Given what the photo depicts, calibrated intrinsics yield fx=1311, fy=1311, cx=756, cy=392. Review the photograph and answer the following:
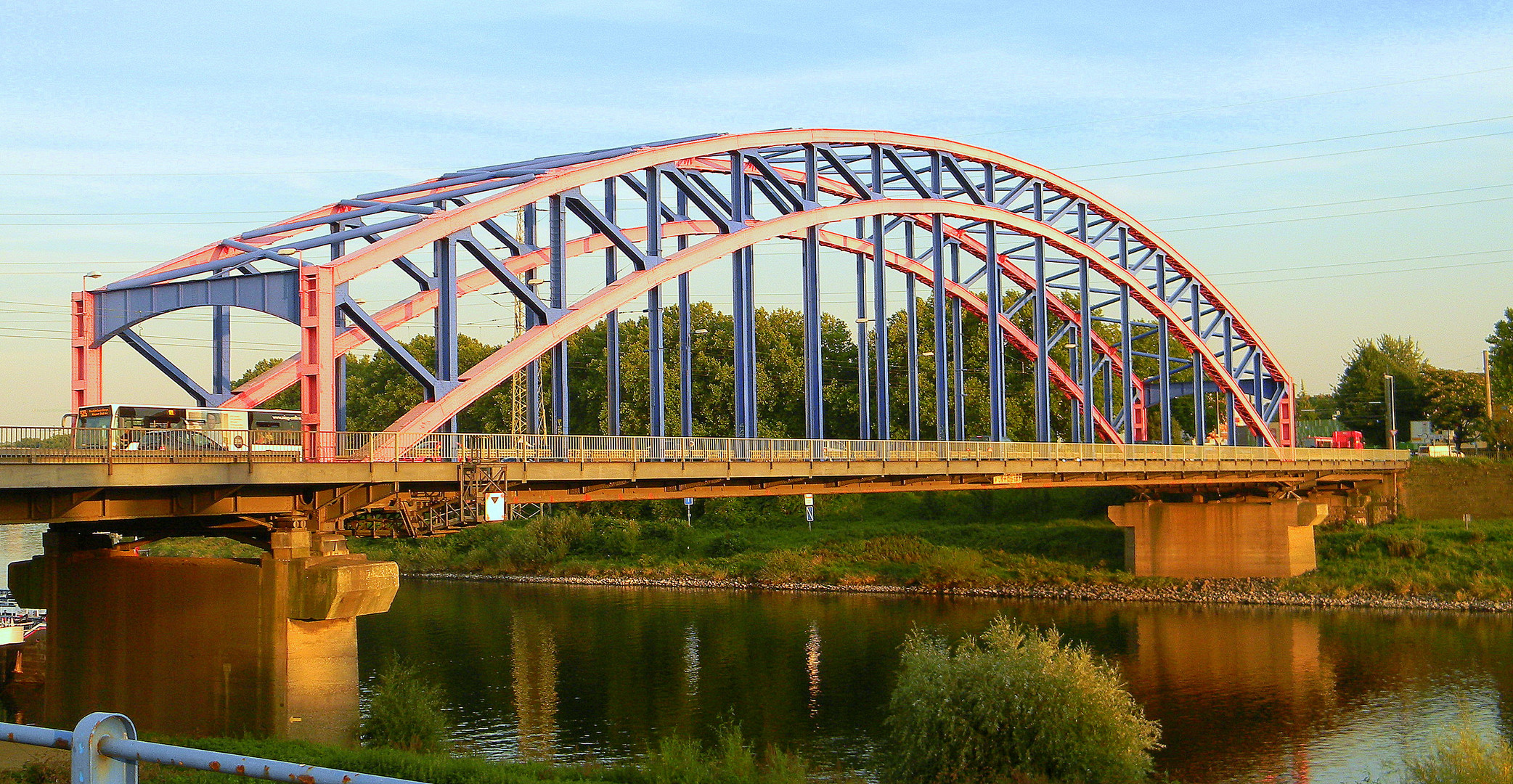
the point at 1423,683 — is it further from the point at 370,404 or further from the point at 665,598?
the point at 370,404

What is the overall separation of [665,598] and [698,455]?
90.5 feet

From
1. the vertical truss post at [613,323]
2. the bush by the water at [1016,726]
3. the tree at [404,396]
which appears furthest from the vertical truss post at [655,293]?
the tree at [404,396]

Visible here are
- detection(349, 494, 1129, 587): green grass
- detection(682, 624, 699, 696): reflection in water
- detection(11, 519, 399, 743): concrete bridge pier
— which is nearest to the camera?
detection(11, 519, 399, 743): concrete bridge pier

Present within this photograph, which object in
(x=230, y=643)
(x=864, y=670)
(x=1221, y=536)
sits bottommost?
(x=864, y=670)

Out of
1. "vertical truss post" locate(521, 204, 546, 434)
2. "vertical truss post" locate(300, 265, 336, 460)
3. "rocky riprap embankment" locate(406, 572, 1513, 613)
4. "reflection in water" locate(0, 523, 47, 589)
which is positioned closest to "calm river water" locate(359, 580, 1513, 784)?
"rocky riprap embankment" locate(406, 572, 1513, 613)

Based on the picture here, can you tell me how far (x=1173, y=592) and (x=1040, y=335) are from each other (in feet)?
39.8

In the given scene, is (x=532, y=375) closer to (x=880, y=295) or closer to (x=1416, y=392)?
(x=880, y=295)

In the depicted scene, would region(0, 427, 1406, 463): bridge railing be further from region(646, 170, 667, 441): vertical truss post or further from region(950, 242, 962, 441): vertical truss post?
region(950, 242, 962, 441): vertical truss post

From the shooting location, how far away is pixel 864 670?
121 feet

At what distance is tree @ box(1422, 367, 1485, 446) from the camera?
8688 cm

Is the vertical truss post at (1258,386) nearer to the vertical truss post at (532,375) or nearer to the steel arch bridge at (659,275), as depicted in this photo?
the steel arch bridge at (659,275)

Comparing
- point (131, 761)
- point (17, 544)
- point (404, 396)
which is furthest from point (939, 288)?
point (17, 544)

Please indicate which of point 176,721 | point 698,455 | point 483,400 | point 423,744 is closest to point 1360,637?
point 698,455

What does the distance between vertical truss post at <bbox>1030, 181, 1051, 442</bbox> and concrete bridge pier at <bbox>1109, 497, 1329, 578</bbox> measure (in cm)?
579
